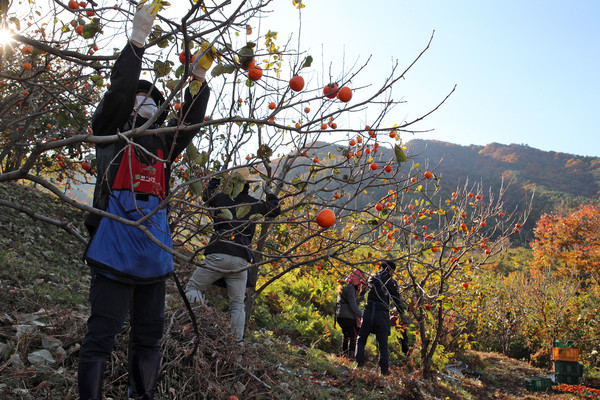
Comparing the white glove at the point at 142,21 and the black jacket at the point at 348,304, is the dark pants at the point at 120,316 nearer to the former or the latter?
the white glove at the point at 142,21

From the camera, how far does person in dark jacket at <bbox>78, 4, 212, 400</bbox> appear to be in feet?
5.92

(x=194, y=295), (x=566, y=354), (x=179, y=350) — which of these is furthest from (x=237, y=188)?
(x=566, y=354)

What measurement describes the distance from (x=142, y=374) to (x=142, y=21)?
168cm

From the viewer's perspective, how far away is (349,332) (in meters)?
5.98

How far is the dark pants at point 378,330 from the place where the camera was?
529cm

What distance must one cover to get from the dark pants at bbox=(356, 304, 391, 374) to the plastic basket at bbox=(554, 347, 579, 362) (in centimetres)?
372

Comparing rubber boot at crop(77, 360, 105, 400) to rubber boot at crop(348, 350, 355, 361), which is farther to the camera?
rubber boot at crop(348, 350, 355, 361)

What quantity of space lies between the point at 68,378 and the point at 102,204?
1140 millimetres

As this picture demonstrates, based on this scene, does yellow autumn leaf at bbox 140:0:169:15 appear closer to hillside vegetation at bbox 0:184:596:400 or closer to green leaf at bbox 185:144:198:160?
green leaf at bbox 185:144:198:160

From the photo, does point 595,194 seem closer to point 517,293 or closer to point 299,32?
point 517,293

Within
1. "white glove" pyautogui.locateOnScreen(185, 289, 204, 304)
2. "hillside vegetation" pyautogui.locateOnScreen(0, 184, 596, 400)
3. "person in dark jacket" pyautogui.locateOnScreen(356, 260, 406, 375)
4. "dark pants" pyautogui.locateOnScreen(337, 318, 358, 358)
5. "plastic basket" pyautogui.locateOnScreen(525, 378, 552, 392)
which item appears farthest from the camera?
"plastic basket" pyautogui.locateOnScreen(525, 378, 552, 392)

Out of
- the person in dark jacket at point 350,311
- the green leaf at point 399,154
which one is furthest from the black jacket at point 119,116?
the person in dark jacket at point 350,311

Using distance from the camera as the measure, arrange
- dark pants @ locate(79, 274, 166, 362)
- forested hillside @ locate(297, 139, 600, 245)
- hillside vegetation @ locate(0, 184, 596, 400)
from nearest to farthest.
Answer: dark pants @ locate(79, 274, 166, 362) → hillside vegetation @ locate(0, 184, 596, 400) → forested hillside @ locate(297, 139, 600, 245)

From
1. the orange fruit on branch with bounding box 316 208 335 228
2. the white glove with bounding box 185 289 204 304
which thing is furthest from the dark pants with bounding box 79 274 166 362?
the white glove with bounding box 185 289 204 304
